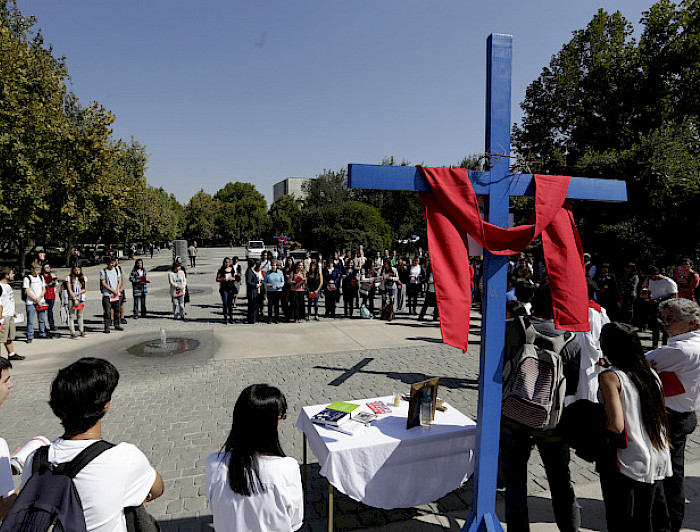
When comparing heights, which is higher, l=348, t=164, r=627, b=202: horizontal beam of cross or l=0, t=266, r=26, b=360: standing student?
l=348, t=164, r=627, b=202: horizontal beam of cross

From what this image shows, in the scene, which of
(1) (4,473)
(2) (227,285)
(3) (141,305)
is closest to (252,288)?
(2) (227,285)

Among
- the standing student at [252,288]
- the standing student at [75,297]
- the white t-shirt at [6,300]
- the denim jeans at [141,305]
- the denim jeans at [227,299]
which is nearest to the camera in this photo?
the white t-shirt at [6,300]

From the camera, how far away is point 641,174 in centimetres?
1791

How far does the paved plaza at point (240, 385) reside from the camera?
407 cm

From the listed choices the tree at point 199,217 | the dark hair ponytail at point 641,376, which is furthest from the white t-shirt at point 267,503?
the tree at point 199,217

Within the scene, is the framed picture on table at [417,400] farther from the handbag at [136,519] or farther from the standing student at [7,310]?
the standing student at [7,310]

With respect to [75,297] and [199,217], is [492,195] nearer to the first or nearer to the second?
[75,297]

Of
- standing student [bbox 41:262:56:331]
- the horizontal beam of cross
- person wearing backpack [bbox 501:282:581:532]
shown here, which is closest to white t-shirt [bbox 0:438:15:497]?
the horizontal beam of cross

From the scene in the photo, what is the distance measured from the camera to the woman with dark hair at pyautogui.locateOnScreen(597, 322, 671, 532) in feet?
9.47

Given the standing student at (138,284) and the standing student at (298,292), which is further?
the standing student at (138,284)

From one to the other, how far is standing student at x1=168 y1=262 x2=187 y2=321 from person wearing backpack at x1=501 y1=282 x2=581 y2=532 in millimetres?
11463

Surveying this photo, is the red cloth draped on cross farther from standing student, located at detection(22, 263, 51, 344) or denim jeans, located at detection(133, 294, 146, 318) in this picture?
denim jeans, located at detection(133, 294, 146, 318)

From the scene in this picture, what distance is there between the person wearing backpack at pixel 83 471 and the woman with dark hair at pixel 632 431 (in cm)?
286

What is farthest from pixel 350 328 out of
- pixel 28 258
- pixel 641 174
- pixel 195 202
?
pixel 195 202
